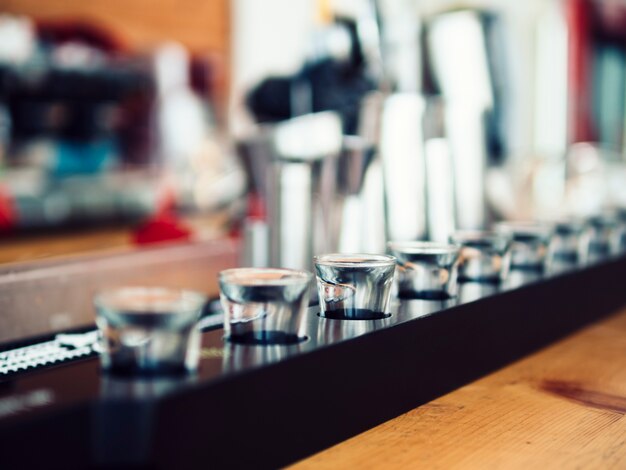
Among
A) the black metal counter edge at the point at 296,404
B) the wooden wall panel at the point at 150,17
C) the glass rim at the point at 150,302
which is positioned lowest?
the black metal counter edge at the point at 296,404

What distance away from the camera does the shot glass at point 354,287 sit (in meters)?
0.76

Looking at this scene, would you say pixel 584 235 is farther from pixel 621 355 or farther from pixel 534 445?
pixel 534 445

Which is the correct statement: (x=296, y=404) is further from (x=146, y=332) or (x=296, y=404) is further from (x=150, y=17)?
(x=150, y=17)

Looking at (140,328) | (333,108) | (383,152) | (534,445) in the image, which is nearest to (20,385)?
(140,328)

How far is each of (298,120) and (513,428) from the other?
1086 millimetres

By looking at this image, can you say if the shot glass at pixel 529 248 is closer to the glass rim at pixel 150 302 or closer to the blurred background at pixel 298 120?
the blurred background at pixel 298 120

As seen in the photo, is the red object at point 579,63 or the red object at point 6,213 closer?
the red object at point 6,213

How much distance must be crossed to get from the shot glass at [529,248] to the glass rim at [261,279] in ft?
1.78

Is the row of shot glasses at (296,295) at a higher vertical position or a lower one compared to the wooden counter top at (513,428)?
higher

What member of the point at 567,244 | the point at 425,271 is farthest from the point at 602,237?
the point at 425,271

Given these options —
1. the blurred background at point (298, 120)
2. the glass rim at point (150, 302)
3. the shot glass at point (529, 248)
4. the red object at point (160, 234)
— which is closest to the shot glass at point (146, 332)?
the glass rim at point (150, 302)

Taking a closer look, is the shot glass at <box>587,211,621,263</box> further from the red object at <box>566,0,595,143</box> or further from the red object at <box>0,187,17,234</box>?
the red object at <box>566,0,595,143</box>

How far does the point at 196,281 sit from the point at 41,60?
202 centimetres

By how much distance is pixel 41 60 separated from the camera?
3551 millimetres
